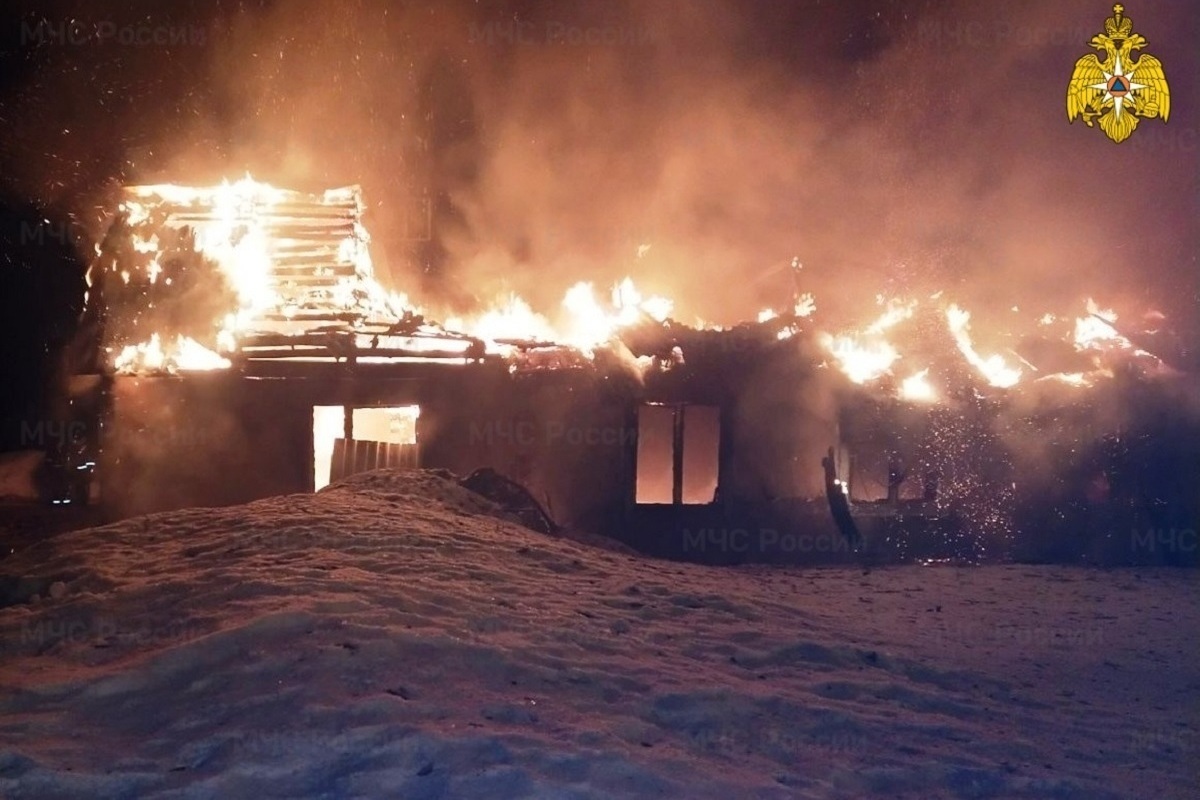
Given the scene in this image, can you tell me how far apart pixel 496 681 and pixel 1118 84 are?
2545cm

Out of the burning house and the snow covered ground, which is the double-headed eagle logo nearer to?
the burning house

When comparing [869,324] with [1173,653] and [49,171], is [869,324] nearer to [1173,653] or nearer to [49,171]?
[1173,653]

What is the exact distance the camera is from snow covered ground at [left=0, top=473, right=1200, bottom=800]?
4434 mm

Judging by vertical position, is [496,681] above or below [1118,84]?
below

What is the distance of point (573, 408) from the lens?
15367 mm

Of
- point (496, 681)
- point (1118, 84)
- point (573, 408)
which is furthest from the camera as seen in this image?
point (1118, 84)

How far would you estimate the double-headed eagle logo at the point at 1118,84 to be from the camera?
22.9 meters

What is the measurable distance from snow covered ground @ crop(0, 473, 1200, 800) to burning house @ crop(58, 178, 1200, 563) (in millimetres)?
5099

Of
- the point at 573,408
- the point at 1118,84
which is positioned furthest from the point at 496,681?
the point at 1118,84

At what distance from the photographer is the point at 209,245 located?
17.0 meters

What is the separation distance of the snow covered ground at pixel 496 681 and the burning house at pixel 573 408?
16.7 ft

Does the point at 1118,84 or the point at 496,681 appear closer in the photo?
the point at 496,681

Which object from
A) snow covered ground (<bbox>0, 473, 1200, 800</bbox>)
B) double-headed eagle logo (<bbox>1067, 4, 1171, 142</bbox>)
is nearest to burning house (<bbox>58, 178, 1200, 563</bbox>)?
snow covered ground (<bbox>0, 473, 1200, 800</bbox>)

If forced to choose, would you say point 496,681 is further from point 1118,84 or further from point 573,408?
point 1118,84
